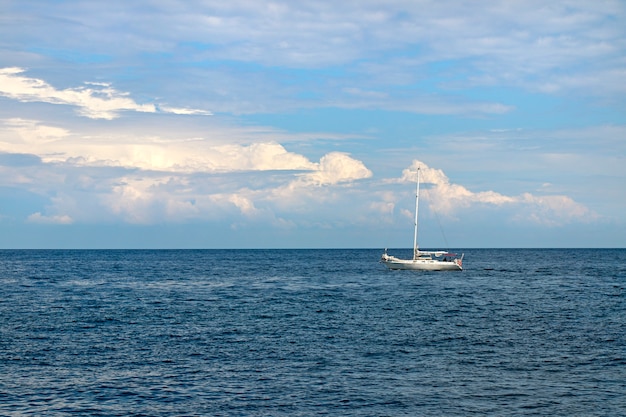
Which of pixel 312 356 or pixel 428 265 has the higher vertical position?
pixel 428 265

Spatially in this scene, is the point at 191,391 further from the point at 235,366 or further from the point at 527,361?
the point at 527,361

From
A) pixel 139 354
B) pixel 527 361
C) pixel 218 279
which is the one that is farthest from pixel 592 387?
pixel 218 279

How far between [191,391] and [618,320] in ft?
165

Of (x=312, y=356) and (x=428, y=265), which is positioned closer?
(x=312, y=356)

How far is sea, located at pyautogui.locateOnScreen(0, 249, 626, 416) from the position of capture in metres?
36.7

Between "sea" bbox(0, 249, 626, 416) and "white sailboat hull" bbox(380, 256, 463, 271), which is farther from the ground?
"white sailboat hull" bbox(380, 256, 463, 271)

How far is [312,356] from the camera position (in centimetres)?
4903

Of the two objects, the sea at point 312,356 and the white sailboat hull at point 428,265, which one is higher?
the white sailboat hull at point 428,265

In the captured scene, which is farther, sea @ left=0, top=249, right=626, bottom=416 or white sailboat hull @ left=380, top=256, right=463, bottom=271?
white sailboat hull @ left=380, top=256, right=463, bottom=271

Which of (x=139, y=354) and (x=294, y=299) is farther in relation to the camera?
(x=294, y=299)

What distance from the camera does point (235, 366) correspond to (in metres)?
45.7

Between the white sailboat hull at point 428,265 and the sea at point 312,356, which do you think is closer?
the sea at point 312,356

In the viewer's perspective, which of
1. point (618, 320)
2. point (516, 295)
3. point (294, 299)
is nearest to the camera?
point (618, 320)

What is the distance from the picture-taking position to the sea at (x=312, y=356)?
1446 inches
